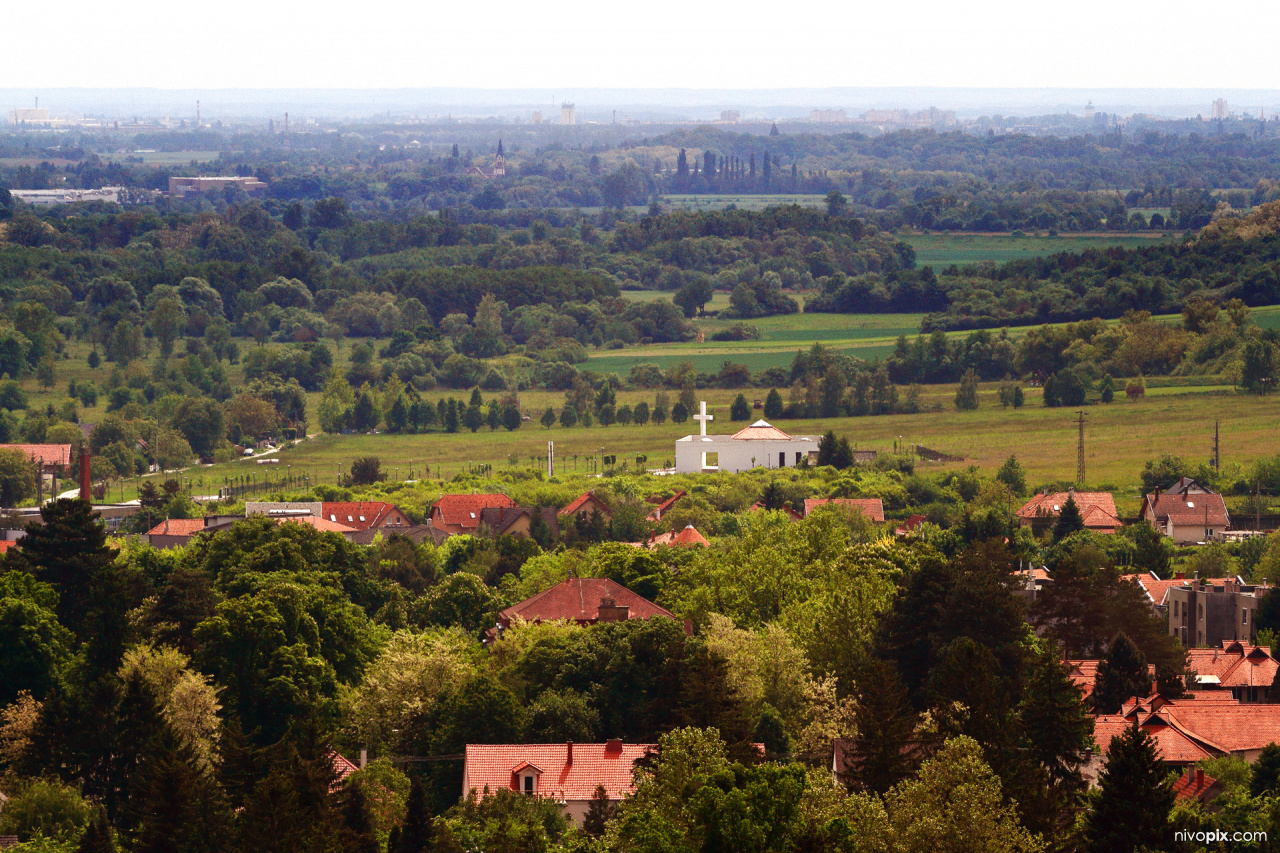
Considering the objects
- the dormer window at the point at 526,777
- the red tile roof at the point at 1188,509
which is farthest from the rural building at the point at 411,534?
the dormer window at the point at 526,777

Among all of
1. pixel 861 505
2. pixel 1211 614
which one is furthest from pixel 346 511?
pixel 1211 614

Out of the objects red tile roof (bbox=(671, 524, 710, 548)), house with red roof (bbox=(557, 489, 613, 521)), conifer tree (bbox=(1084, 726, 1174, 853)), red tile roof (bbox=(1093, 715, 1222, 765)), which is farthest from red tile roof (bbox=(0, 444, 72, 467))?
conifer tree (bbox=(1084, 726, 1174, 853))

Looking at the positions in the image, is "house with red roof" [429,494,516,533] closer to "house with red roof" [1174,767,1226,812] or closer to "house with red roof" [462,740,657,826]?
"house with red roof" [462,740,657,826]

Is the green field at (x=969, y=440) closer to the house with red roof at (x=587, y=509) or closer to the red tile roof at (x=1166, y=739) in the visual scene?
the house with red roof at (x=587, y=509)

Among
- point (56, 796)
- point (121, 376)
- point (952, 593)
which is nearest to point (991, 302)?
point (121, 376)

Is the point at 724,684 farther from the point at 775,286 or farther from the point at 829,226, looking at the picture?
the point at 829,226

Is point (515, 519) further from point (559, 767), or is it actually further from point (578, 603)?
point (559, 767)
